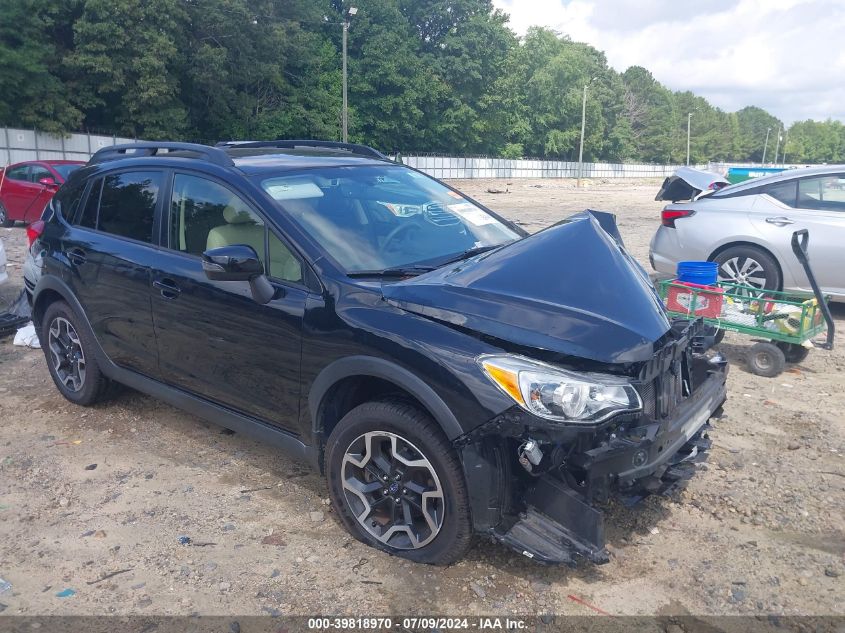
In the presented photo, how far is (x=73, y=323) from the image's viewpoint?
501 cm

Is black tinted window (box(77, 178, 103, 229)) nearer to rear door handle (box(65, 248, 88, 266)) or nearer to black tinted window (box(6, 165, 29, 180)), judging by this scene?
rear door handle (box(65, 248, 88, 266))

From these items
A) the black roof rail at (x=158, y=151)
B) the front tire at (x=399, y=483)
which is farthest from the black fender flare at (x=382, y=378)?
the black roof rail at (x=158, y=151)

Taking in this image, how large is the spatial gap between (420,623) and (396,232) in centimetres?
199

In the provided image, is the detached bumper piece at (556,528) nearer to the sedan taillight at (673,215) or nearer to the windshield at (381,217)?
the windshield at (381,217)

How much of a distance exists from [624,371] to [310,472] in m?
2.12

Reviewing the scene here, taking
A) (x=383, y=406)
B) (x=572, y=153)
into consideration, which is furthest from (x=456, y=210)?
(x=572, y=153)

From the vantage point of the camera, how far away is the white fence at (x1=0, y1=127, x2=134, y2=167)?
102 ft

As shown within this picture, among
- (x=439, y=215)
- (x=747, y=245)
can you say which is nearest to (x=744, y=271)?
(x=747, y=245)

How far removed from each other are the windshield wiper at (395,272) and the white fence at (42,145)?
30.1 meters

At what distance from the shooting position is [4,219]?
55.3 ft

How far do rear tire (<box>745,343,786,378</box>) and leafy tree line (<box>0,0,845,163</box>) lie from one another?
32.9 meters

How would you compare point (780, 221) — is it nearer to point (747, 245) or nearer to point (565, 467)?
point (747, 245)

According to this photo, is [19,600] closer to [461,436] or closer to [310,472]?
[310,472]

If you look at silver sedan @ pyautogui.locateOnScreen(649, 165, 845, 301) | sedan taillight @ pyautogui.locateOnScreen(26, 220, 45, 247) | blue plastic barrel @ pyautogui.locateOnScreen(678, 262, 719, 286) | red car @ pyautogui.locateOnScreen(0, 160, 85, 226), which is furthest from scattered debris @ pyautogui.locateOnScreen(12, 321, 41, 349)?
red car @ pyautogui.locateOnScreen(0, 160, 85, 226)
